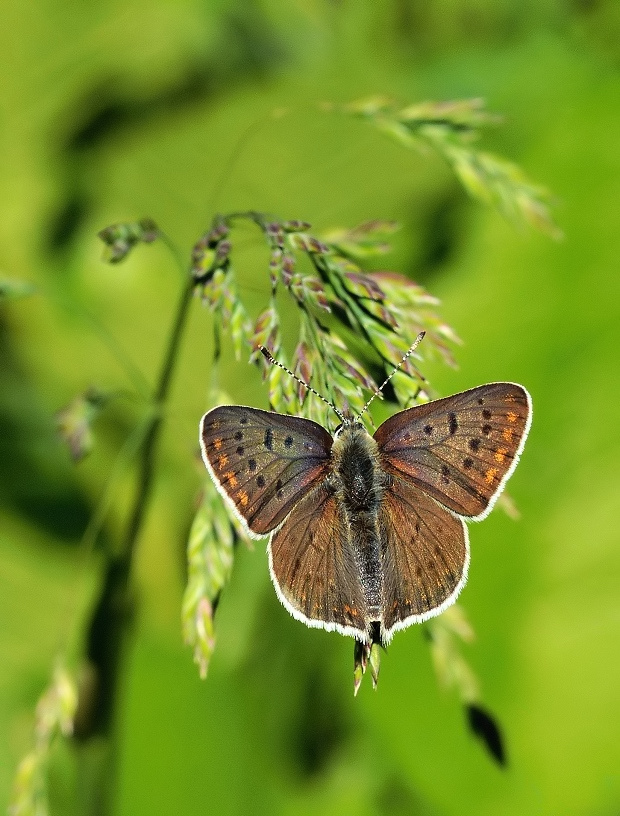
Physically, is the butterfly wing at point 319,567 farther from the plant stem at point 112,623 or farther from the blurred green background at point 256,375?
the blurred green background at point 256,375

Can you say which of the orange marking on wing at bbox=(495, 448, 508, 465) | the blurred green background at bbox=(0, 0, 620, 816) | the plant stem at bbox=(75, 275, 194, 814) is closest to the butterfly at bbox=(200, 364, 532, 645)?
the orange marking on wing at bbox=(495, 448, 508, 465)

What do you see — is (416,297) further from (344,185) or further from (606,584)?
(344,185)

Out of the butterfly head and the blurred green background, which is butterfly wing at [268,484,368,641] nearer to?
the butterfly head

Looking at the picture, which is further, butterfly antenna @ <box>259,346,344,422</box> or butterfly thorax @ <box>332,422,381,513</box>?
butterfly thorax @ <box>332,422,381,513</box>

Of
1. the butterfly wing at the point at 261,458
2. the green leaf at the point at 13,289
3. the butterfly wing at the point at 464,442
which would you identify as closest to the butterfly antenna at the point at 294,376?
the butterfly wing at the point at 261,458

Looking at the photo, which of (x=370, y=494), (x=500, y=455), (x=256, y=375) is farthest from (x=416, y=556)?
(x=256, y=375)

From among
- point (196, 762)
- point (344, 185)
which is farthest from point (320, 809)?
point (344, 185)
